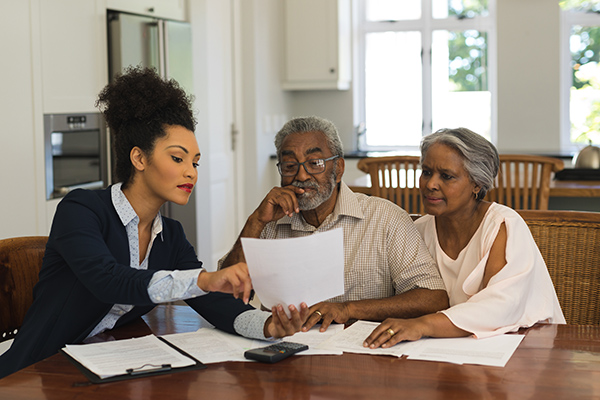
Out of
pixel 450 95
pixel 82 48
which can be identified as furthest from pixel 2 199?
pixel 450 95

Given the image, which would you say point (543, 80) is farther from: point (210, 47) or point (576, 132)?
point (210, 47)

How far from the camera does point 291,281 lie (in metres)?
1.33

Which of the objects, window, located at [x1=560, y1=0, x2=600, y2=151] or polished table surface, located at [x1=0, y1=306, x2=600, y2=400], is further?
window, located at [x1=560, y1=0, x2=600, y2=151]

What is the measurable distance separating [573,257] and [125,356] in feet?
4.22

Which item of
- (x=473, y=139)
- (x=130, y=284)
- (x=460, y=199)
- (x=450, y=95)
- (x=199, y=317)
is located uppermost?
(x=450, y=95)

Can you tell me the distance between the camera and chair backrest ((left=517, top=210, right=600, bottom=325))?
2002mm

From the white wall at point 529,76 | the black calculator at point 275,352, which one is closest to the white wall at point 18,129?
the black calculator at point 275,352

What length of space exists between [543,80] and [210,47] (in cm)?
255

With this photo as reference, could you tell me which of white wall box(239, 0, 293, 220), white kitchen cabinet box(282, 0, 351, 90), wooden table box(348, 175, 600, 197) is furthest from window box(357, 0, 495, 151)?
wooden table box(348, 175, 600, 197)

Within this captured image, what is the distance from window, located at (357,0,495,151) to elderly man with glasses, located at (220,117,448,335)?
3961 mm

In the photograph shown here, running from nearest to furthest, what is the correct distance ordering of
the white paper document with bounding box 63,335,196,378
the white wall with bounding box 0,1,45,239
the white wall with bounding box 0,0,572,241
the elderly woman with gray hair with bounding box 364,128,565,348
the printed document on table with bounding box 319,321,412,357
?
the white paper document with bounding box 63,335,196,378
the printed document on table with bounding box 319,321,412,357
the elderly woman with gray hair with bounding box 364,128,565,348
the white wall with bounding box 0,1,45,239
the white wall with bounding box 0,0,572,241

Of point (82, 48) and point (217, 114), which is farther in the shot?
point (217, 114)

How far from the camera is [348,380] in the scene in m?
1.33

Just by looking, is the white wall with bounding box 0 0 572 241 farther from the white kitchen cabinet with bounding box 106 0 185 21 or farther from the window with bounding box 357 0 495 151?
the window with bounding box 357 0 495 151
